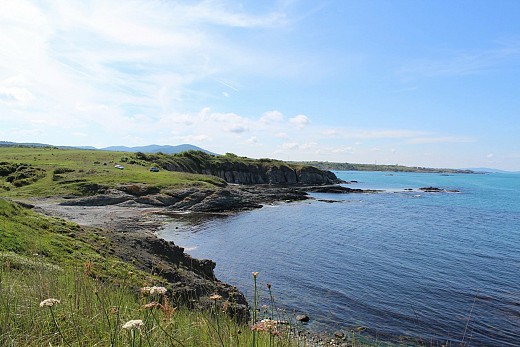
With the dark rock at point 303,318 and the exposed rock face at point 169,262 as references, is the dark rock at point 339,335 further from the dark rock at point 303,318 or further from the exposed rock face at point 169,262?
the exposed rock face at point 169,262

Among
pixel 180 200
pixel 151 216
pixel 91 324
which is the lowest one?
pixel 151 216

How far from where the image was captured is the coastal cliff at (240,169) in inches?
4230

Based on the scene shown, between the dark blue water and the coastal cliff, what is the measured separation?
52547 mm

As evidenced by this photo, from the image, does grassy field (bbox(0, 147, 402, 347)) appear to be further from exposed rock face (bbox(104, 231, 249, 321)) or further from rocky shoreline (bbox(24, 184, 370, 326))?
rocky shoreline (bbox(24, 184, 370, 326))

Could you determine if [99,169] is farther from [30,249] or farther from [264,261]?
[30,249]

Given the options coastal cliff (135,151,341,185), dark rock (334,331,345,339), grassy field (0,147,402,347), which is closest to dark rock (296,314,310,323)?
grassy field (0,147,402,347)

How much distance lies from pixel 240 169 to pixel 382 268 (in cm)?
9774

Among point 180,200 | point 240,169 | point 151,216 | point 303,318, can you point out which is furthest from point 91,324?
point 240,169

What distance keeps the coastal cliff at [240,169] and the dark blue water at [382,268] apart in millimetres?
52547

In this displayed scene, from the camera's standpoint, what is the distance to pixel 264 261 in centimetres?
3284

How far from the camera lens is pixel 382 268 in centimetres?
3108

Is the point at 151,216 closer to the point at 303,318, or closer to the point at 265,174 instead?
the point at 303,318

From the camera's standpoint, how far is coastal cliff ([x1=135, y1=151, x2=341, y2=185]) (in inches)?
4230

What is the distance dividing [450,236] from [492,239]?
4.47 meters
